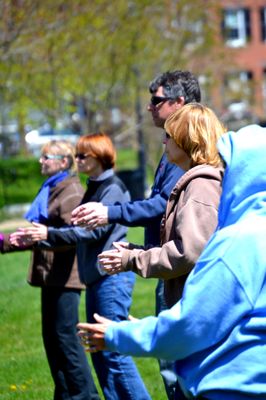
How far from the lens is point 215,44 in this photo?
2775 centimetres

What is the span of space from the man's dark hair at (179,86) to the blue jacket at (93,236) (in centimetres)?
81

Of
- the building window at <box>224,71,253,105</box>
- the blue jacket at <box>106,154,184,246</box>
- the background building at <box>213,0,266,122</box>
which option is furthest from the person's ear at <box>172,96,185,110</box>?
the building window at <box>224,71,253,105</box>

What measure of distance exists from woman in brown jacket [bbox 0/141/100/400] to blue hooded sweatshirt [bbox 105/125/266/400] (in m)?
3.43

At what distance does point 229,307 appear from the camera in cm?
318

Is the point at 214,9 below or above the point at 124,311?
above

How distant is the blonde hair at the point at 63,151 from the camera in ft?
23.1

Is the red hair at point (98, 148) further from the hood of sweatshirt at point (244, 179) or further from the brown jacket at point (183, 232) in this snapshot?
the hood of sweatshirt at point (244, 179)

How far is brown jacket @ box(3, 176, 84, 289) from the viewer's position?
6750 mm

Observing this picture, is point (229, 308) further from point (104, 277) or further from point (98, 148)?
point (98, 148)

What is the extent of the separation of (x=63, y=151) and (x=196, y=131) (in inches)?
109

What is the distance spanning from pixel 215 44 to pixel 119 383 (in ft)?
73.8

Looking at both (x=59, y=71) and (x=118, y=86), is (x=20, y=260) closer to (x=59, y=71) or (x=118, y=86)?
(x=59, y=71)

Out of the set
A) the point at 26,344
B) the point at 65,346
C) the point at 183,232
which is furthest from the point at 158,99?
the point at 26,344

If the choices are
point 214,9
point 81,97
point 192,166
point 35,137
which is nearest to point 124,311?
point 192,166
